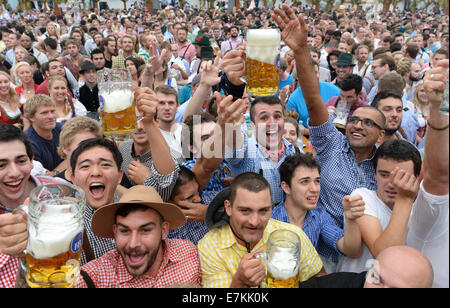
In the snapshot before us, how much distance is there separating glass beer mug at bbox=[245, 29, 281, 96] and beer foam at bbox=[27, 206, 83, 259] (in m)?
1.13

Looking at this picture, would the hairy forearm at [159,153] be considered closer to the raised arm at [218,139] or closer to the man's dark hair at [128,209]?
the raised arm at [218,139]

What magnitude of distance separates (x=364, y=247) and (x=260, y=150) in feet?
3.46

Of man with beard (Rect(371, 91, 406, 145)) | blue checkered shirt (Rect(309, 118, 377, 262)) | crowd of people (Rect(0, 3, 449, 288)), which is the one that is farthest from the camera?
man with beard (Rect(371, 91, 406, 145))

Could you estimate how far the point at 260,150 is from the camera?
2945 millimetres

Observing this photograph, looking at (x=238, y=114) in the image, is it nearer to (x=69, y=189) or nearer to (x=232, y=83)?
(x=232, y=83)

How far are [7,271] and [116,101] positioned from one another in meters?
1.06


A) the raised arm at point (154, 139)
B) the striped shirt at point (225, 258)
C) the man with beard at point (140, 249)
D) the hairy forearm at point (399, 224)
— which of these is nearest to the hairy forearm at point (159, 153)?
the raised arm at point (154, 139)

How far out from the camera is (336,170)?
9.09 feet

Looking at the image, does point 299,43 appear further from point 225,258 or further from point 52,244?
point 52,244

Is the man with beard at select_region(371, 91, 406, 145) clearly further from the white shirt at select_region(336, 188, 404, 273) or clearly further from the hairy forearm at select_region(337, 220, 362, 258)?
the hairy forearm at select_region(337, 220, 362, 258)

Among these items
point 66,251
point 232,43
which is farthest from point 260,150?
point 232,43

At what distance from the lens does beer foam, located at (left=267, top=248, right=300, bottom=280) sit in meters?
1.63

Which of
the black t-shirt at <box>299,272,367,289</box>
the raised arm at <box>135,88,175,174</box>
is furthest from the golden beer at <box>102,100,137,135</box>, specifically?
the black t-shirt at <box>299,272,367,289</box>

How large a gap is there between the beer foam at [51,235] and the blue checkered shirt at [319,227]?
1.47 metres
